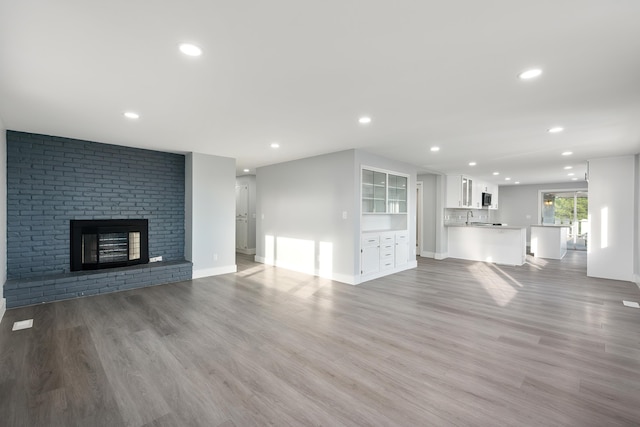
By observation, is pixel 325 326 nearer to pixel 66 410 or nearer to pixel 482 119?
pixel 66 410

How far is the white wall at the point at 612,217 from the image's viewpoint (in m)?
5.49

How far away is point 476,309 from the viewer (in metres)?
3.94

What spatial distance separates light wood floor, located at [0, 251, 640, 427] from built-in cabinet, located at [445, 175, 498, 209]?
415 centimetres

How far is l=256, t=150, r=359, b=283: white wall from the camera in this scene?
5.35 m

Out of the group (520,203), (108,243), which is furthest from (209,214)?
(520,203)

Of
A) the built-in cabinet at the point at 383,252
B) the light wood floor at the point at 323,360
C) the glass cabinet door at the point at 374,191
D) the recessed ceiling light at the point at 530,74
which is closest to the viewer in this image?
the light wood floor at the point at 323,360

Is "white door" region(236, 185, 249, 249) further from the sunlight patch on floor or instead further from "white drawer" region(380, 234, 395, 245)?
the sunlight patch on floor

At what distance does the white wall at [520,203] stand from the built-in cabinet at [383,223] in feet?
24.6

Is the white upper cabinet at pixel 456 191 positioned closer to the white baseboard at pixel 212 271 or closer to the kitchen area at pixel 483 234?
the kitchen area at pixel 483 234

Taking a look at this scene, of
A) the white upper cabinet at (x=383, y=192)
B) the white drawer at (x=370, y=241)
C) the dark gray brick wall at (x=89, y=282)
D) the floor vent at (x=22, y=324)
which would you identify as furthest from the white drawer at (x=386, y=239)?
the floor vent at (x=22, y=324)

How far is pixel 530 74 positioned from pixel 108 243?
607cm

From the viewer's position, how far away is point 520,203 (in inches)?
458

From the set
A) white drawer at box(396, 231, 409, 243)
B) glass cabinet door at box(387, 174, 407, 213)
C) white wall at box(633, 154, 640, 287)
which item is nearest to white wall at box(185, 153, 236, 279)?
glass cabinet door at box(387, 174, 407, 213)

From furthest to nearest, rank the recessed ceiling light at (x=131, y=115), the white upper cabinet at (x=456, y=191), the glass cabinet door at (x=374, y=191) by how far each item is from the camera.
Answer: the white upper cabinet at (x=456, y=191) < the glass cabinet door at (x=374, y=191) < the recessed ceiling light at (x=131, y=115)
